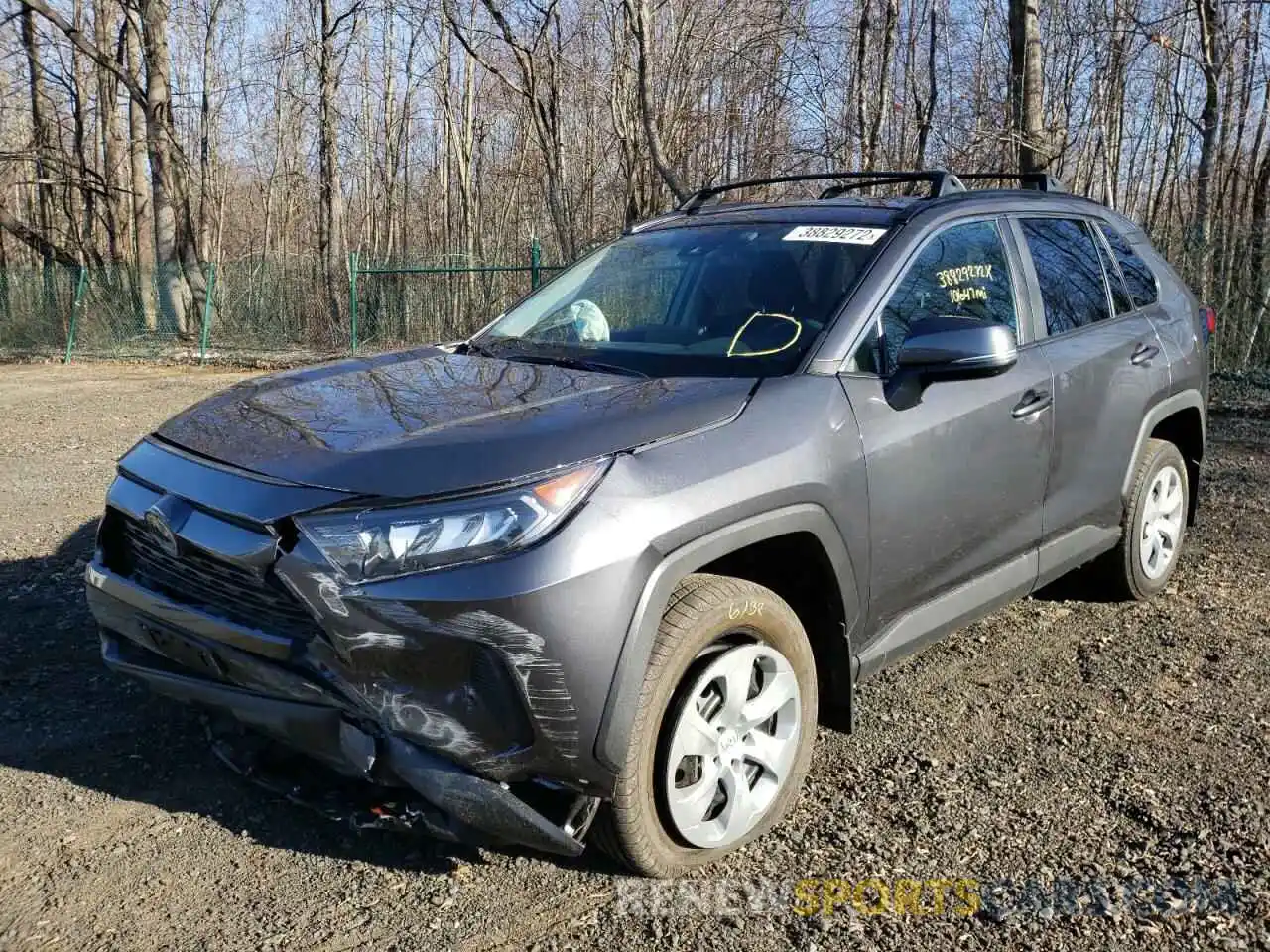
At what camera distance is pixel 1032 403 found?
370cm

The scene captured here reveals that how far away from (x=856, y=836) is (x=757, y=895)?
0.41m

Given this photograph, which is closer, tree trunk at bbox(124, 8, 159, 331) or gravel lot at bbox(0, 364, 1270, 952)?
gravel lot at bbox(0, 364, 1270, 952)

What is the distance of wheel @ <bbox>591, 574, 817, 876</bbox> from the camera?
258 centimetres

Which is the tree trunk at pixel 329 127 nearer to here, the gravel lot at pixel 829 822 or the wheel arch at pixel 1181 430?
the wheel arch at pixel 1181 430

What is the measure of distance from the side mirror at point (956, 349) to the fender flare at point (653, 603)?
61cm

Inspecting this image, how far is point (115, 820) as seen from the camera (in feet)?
10.2

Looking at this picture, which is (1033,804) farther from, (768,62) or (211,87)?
(211,87)

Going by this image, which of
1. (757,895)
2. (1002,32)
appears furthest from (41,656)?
(1002,32)

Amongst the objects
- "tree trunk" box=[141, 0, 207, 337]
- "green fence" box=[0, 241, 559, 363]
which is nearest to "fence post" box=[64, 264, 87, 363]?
"green fence" box=[0, 241, 559, 363]

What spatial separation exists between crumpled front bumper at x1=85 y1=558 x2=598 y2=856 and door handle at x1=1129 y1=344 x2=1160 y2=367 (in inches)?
121

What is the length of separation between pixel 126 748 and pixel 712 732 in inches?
80.1

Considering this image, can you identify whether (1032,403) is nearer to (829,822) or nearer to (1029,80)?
(829,822)

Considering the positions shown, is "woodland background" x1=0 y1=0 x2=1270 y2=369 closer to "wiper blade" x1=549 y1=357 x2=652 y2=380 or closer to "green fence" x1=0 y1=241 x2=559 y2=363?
"green fence" x1=0 y1=241 x2=559 y2=363

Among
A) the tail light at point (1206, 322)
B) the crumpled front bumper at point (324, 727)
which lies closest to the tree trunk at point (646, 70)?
the tail light at point (1206, 322)
